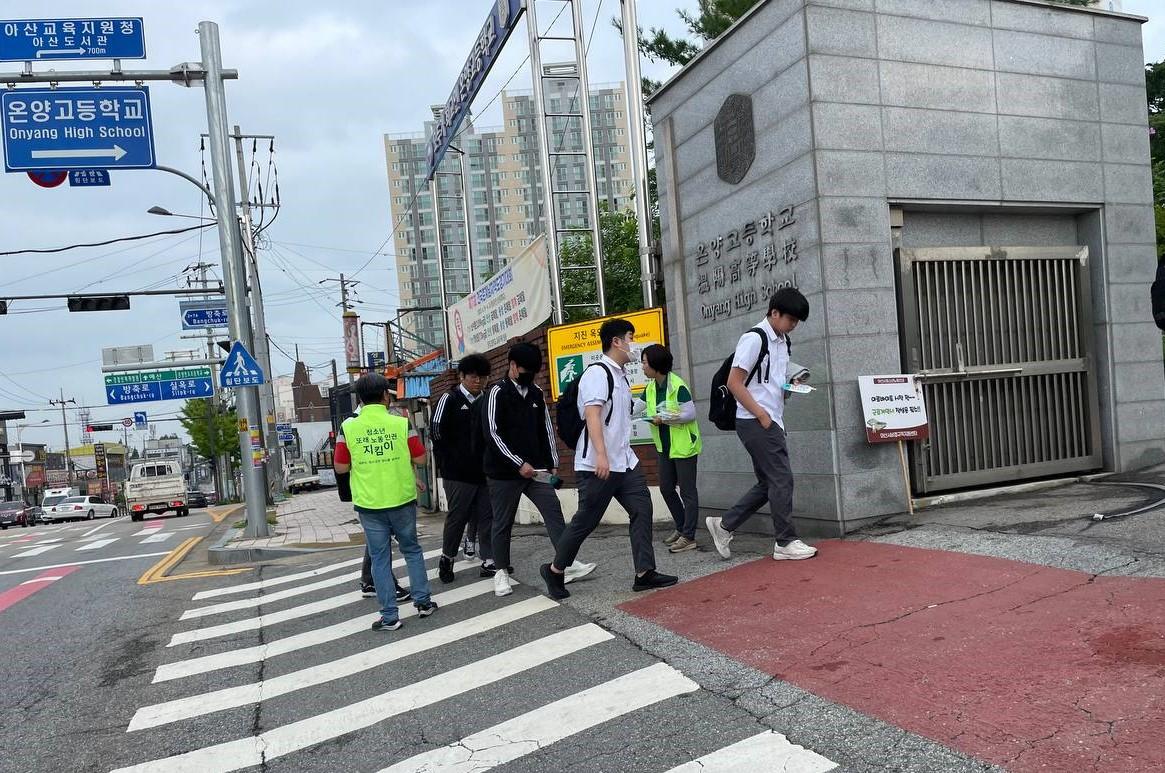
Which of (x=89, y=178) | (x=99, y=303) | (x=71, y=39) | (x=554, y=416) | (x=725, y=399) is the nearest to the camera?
(x=725, y=399)

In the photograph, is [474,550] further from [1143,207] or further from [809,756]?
[1143,207]

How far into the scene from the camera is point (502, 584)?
22.2ft

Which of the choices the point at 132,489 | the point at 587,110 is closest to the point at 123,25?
the point at 587,110

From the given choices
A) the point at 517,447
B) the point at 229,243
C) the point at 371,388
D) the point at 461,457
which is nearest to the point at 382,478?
the point at 371,388

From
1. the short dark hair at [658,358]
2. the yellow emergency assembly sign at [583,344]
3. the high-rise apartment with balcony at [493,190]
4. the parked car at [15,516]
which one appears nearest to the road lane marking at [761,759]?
the short dark hair at [658,358]

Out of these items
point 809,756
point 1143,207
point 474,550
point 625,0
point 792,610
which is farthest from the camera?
point 625,0

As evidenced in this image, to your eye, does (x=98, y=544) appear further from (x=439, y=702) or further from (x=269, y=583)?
(x=439, y=702)

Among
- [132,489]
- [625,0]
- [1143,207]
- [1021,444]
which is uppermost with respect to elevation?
[625,0]

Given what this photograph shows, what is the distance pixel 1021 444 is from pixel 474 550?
17.0ft

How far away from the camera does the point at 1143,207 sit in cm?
830

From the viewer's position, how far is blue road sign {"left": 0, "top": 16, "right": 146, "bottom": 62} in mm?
12523

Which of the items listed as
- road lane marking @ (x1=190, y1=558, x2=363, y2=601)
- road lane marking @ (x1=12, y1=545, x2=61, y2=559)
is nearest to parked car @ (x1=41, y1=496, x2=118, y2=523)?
road lane marking @ (x1=12, y1=545, x2=61, y2=559)

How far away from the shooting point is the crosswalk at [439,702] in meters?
3.64

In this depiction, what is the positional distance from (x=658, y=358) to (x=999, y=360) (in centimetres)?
309
